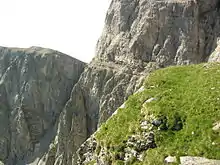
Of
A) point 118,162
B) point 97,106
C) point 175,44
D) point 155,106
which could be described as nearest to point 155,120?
point 155,106

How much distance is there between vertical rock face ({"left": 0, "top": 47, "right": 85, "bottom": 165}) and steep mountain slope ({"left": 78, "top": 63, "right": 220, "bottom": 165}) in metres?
92.2

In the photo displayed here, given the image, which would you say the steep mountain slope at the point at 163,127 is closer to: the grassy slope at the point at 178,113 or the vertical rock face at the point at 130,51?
the grassy slope at the point at 178,113

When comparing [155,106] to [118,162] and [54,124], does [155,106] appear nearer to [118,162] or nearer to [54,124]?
[118,162]

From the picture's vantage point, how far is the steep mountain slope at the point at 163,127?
1370 centimetres

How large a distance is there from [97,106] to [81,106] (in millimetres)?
5199

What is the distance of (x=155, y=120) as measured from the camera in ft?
49.3

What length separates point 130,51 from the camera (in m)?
85.4

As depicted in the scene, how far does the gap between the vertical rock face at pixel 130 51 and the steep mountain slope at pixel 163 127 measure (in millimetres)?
59188

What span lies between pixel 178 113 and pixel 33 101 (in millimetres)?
101837

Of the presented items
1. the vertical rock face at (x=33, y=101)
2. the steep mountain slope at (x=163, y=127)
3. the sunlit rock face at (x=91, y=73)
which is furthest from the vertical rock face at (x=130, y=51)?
the steep mountain slope at (x=163, y=127)

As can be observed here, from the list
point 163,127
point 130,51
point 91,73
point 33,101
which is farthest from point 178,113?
point 33,101

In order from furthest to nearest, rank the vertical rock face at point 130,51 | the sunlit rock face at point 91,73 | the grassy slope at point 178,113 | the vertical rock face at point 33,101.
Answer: the vertical rock face at point 33,101, the sunlit rock face at point 91,73, the vertical rock face at point 130,51, the grassy slope at point 178,113

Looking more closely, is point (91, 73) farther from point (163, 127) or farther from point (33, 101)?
point (163, 127)

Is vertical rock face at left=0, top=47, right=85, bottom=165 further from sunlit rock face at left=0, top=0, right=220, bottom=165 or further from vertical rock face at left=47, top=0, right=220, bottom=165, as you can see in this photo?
vertical rock face at left=47, top=0, right=220, bottom=165
